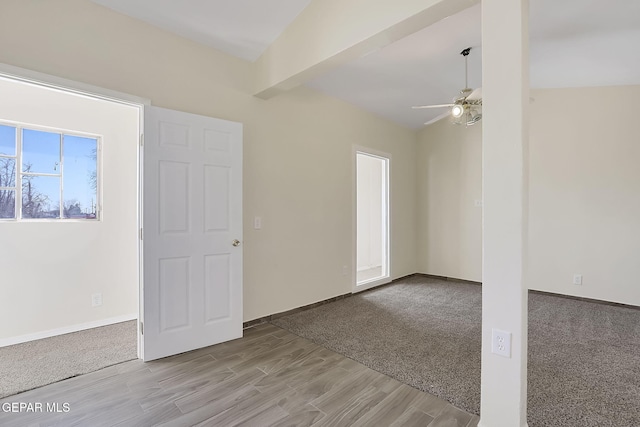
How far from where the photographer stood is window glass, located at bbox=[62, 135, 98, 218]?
11.1ft

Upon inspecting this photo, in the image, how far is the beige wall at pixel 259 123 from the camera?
2203mm

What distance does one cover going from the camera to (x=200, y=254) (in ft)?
9.09

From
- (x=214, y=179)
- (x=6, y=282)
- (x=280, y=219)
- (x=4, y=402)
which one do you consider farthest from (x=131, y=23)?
(x=4, y=402)

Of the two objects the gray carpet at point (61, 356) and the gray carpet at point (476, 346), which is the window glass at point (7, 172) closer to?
the gray carpet at point (61, 356)

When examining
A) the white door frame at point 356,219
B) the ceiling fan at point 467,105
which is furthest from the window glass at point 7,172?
the ceiling fan at point 467,105

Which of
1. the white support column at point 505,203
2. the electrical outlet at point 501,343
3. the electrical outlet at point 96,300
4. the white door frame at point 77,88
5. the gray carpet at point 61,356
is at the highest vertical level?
the white door frame at point 77,88

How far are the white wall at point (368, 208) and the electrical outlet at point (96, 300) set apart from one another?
15.1ft

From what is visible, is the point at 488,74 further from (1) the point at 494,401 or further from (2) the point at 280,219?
(2) the point at 280,219

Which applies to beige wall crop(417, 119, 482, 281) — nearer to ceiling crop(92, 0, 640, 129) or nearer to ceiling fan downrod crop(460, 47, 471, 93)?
ceiling crop(92, 0, 640, 129)

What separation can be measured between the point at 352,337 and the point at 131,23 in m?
3.41

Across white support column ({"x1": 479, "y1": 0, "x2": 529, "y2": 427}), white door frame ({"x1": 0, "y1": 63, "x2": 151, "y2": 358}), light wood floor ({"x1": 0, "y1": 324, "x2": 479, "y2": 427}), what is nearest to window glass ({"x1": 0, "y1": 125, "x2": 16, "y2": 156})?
white door frame ({"x1": 0, "y1": 63, "x2": 151, "y2": 358})

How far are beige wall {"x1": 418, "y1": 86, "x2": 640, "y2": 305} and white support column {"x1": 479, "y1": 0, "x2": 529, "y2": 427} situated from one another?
3.65 metres

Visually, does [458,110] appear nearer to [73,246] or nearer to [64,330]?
[73,246]

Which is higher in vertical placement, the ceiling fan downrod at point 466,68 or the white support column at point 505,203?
the ceiling fan downrod at point 466,68
